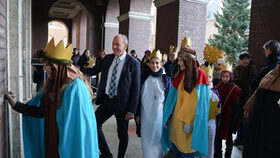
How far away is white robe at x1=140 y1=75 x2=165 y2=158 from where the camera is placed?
11.7 ft

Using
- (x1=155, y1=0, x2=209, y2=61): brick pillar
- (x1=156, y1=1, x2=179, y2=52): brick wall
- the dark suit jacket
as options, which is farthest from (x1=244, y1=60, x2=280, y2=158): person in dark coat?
(x1=156, y1=1, x2=179, y2=52): brick wall

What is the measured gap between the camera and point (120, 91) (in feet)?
11.3

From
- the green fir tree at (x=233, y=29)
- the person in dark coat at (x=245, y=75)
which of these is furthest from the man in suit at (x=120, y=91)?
the green fir tree at (x=233, y=29)

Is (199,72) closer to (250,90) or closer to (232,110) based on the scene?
(232,110)

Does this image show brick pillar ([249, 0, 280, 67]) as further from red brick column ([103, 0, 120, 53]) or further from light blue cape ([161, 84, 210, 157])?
red brick column ([103, 0, 120, 53])

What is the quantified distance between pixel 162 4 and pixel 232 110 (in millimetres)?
5865

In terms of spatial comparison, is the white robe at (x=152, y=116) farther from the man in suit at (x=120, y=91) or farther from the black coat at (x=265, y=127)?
the black coat at (x=265, y=127)

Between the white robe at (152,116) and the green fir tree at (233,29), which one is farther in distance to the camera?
the green fir tree at (233,29)

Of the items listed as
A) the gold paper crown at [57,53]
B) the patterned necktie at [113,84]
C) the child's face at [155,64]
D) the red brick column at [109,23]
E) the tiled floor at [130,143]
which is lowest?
the tiled floor at [130,143]

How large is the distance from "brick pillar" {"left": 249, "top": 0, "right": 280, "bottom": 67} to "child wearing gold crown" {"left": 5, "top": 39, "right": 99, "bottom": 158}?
434 cm

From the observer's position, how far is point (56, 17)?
28.2 m

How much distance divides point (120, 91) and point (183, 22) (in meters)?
5.15

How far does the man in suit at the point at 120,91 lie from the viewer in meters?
3.46

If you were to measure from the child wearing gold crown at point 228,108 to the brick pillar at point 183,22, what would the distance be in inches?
162
